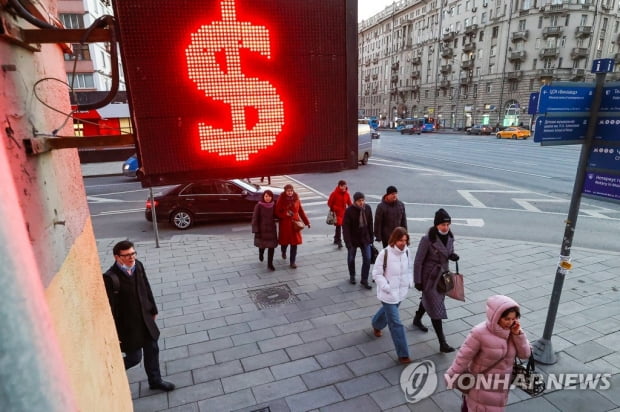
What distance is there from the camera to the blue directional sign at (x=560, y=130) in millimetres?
4305

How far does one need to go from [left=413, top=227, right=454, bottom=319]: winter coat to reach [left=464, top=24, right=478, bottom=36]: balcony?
74.7 m

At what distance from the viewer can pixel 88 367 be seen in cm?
214

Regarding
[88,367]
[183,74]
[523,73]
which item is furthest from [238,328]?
[523,73]

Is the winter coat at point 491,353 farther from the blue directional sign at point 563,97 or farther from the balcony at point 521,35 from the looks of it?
the balcony at point 521,35

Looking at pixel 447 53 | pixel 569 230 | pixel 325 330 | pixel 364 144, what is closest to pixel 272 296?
pixel 325 330

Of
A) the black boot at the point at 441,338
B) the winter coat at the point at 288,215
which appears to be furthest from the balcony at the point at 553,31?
the black boot at the point at 441,338

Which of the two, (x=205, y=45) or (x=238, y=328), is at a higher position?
(x=205, y=45)

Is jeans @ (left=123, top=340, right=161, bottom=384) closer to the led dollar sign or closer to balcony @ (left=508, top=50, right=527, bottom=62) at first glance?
the led dollar sign

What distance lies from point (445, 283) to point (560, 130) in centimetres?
233

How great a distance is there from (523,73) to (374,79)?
49.7 meters

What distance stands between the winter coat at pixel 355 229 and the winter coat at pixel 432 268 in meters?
1.97

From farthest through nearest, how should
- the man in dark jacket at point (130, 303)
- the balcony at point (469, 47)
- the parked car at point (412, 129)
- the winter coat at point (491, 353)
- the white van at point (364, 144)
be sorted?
1. the balcony at point (469, 47)
2. the parked car at point (412, 129)
3. the white van at point (364, 144)
4. the man in dark jacket at point (130, 303)
5. the winter coat at point (491, 353)

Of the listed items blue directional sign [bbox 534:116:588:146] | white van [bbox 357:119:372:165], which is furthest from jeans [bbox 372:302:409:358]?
white van [bbox 357:119:372:165]

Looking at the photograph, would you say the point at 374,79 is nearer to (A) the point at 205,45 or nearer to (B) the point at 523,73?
(B) the point at 523,73
